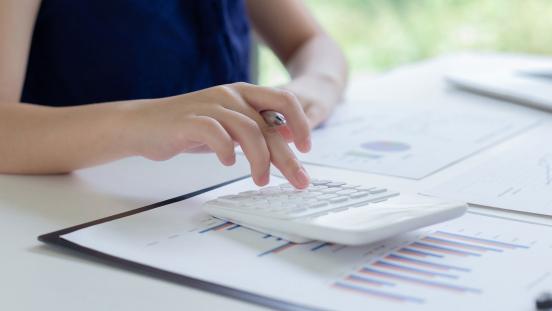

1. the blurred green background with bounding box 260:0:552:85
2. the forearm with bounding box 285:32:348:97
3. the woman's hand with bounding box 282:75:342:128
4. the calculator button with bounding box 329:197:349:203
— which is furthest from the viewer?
the blurred green background with bounding box 260:0:552:85

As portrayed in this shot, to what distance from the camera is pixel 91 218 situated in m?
0.64

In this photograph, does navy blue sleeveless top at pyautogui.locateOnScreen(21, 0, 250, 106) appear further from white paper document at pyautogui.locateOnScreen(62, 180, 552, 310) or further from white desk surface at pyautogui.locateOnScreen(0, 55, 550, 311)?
white paper document at pyautogui.locateOnScreen(62, 180, 552, 310)

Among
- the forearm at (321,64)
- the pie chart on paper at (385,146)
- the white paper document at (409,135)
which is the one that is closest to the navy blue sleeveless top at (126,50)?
the forearm at (321,64)

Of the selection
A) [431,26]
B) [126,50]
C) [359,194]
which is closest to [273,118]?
[359,194]

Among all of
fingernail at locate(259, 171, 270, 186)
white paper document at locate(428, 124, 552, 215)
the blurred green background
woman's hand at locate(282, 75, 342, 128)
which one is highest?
the blurred green background

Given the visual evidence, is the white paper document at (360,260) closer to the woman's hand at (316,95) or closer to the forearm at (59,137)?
the forearm at (59,137)

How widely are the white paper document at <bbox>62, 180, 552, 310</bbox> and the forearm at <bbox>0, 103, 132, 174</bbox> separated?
0.11m

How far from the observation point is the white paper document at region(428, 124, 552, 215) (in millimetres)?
676

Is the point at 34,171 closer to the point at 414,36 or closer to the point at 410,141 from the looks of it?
the point at 410,141

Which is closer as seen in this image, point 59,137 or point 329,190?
point 329,190

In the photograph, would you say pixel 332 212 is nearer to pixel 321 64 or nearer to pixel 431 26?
pixel 321 64

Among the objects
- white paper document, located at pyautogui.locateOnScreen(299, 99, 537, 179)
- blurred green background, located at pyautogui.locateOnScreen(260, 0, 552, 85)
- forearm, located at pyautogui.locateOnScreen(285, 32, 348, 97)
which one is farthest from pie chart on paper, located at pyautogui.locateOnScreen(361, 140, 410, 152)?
blurred green background, located at pyautogui.locateOnScreen(260, 0, 552, 85)

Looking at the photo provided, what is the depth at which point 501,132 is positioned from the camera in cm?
95

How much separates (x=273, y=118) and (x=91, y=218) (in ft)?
0.56
